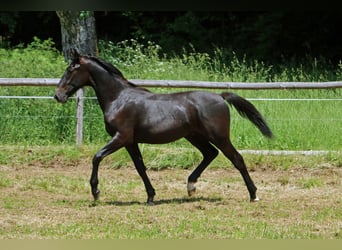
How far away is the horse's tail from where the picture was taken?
691 cm

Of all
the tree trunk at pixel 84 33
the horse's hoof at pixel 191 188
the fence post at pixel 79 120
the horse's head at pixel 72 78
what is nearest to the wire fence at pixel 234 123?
the fence post at pixel 79 120

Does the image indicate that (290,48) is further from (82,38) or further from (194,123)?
(194,123)

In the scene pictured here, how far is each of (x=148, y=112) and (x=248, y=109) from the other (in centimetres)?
111

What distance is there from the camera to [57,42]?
803 inches

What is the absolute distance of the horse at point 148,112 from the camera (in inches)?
265

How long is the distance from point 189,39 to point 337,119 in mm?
9424

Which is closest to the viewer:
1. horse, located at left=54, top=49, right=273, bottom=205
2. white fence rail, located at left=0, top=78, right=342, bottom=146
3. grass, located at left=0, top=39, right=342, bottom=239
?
grass, located at left=0, top=39, right=342, bottom=239

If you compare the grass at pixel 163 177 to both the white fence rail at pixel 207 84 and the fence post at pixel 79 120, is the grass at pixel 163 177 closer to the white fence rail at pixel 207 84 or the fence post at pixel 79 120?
the fence post at pixel 79 120

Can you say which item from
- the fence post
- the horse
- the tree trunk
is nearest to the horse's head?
the horse

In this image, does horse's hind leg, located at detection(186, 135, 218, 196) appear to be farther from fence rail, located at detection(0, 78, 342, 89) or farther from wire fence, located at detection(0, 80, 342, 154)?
wire fence, located at detection(0, 80, 342, 154)

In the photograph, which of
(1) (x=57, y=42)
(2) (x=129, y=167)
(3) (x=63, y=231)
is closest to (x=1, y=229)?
(3) (x=63, y=231)

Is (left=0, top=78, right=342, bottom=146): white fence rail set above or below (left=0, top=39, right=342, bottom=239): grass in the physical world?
above

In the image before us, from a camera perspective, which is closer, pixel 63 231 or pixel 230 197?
pixel 63 231

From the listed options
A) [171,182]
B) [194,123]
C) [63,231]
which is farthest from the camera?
[171,182]
